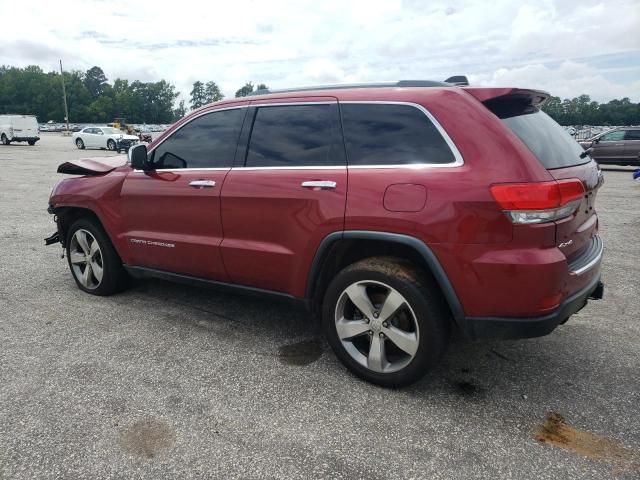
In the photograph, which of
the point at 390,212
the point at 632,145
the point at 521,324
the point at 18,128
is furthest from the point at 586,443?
the point at 18,128

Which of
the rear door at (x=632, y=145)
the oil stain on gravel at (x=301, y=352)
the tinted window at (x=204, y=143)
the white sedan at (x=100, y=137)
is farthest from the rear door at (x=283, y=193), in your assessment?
the white sedan at (x=100, y=137)

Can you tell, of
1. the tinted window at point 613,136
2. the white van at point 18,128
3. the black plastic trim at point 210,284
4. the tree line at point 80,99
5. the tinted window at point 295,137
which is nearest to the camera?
the tinted window at point 295,137

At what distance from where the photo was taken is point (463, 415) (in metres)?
2.76

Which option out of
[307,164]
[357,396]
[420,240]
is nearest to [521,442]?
[357,396]

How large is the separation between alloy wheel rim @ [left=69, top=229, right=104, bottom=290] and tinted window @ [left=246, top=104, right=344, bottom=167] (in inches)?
79.8

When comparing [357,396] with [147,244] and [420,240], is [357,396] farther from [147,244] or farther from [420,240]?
[147,244]

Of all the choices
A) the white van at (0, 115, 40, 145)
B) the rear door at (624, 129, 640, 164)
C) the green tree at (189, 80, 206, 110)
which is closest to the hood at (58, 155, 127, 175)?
the rear door at (624, 129, 640, 164)

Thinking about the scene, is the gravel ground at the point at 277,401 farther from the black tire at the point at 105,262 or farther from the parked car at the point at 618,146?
the parked car at the point at 618,146

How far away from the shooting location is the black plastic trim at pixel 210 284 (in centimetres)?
339

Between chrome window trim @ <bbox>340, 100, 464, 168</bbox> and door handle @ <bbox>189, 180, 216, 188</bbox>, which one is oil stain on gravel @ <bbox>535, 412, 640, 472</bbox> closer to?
chrome window trim @ <bbox>340, 100, 464, 168</bbox>

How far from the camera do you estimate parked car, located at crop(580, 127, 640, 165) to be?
17922 millimetres

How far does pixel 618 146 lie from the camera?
716 inches

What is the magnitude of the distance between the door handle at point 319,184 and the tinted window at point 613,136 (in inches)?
747

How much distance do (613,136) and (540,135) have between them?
60.8 feet
